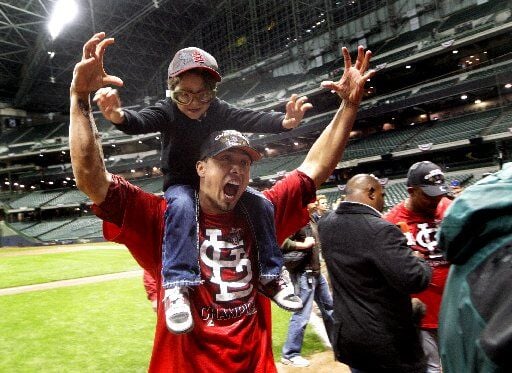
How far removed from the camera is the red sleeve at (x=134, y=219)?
1700mm

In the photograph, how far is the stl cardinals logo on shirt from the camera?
188 centimetres

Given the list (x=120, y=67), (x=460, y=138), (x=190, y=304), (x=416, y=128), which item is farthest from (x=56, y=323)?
(x=120, y=67)

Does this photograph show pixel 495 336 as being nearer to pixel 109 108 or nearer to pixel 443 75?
pixel 109 108

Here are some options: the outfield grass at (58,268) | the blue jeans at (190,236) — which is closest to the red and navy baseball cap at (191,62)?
the blue jeans at (190,236)

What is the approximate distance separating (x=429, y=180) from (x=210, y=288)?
7.69 feet

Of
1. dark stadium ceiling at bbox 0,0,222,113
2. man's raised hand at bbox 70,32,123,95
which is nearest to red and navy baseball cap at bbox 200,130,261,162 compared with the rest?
man's raised hand at bbox 70,32,123,95

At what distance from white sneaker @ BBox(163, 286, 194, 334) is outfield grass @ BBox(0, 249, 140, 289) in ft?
40.1

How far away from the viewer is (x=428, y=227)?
132 inches

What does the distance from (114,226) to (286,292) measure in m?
1.05

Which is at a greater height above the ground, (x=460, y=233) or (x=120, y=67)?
(x=120, y=67)

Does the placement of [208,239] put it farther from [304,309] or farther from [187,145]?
[304,309]

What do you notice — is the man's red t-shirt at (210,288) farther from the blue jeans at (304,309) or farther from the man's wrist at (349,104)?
the blue jeans at (304,309)

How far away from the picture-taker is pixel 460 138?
66.0 feet

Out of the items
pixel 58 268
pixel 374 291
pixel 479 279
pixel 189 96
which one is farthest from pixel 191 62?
pixel 58 268
